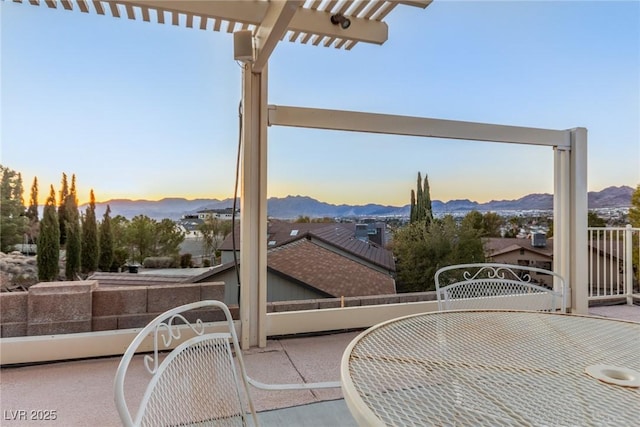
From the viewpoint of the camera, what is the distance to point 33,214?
9.00 ft

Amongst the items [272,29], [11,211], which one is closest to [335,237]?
[272,29]

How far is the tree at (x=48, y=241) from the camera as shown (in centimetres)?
276

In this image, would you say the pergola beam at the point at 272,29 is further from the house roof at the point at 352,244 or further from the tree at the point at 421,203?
the tree at the point at 421,203

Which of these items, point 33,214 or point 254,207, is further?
point 254,207

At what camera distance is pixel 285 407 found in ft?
6.78

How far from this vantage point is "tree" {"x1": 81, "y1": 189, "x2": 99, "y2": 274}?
2.86 m

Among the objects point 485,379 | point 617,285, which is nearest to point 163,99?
point 485,379

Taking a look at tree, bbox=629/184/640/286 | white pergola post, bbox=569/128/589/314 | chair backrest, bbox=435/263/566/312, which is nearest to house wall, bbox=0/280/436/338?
chair backrest, bbox=435/263/566/312

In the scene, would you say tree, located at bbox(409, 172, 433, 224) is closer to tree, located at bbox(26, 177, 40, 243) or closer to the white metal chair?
the white metal chair

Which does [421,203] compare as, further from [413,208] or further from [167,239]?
[167,239]

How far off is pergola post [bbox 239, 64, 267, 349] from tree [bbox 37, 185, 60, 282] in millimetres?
1458

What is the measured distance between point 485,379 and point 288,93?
9.89 feet

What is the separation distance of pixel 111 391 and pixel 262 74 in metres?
2.65

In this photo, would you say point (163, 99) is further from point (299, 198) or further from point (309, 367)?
point (309, 367)
